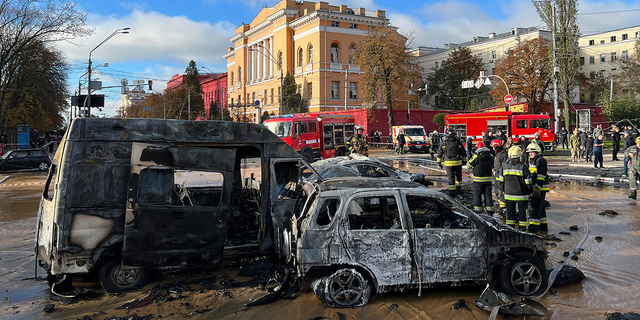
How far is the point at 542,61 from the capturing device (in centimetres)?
4559

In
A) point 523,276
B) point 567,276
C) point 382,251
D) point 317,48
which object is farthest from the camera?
point 317,48

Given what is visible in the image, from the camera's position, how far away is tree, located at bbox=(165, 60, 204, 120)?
72.4 meters

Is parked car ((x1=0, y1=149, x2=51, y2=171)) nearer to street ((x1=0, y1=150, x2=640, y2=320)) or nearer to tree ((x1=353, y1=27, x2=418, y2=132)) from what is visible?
street ((x1=0, y1=150, x2=640, y2=320))

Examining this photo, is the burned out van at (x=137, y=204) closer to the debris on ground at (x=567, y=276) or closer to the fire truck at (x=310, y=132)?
the debris on ground at (x=567, y=276)

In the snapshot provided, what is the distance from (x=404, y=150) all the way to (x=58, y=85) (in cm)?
2949

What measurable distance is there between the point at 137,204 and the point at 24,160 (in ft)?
70.3

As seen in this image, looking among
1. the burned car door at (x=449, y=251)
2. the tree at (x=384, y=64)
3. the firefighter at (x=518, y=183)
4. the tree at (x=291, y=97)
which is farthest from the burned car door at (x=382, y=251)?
the tree at (x=291, y=97)

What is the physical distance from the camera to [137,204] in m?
5.26

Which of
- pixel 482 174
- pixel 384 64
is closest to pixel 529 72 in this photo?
pixel 384 64

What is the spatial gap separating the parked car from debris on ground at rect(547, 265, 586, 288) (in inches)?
970

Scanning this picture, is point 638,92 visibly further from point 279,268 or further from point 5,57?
point 5,57

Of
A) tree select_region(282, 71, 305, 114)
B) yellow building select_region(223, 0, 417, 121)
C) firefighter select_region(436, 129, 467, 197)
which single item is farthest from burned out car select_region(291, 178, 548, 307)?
tree select_region(282, 71, 305, 114)

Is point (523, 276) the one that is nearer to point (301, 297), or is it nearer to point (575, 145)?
point (301, 297)

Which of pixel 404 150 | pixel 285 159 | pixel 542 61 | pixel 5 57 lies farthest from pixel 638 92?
pixel 5 57
